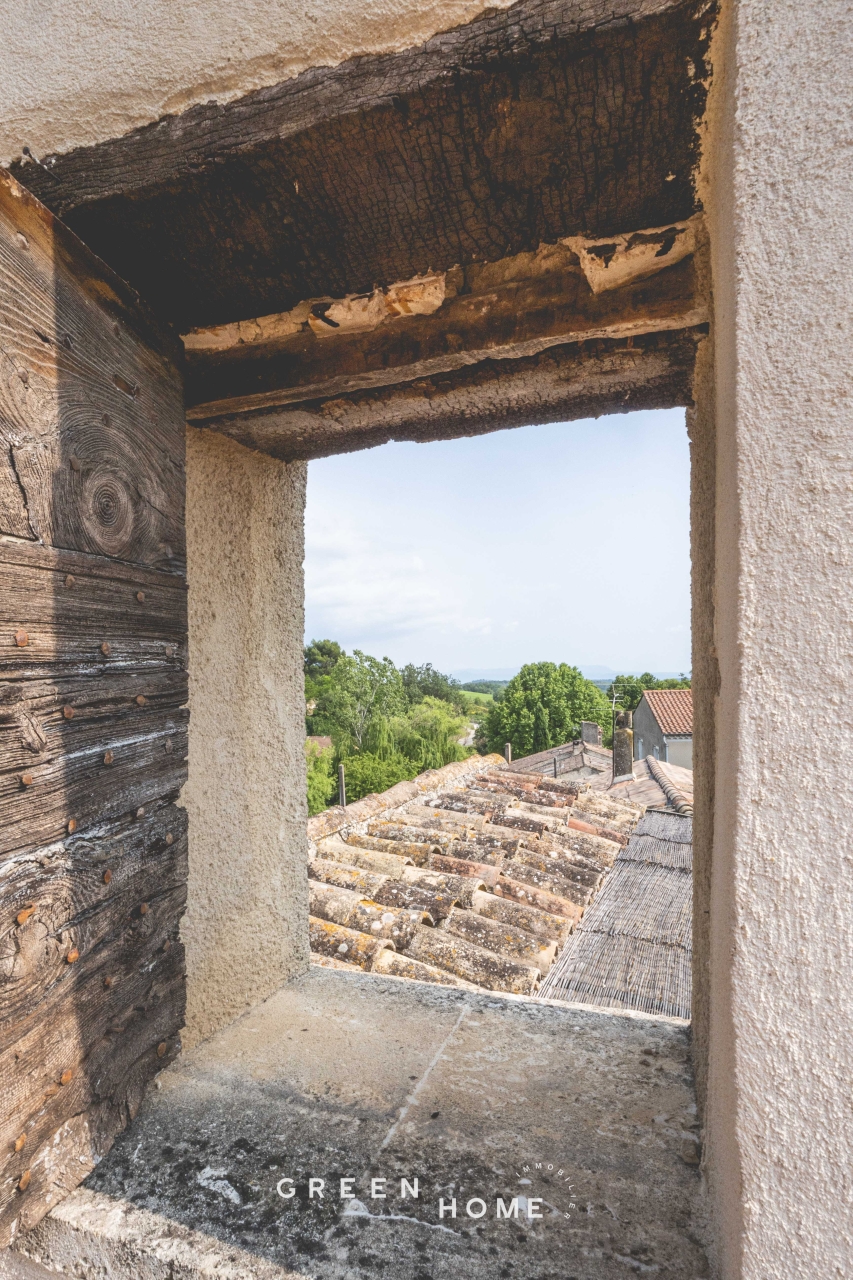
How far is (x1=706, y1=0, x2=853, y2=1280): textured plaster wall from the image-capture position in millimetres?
533

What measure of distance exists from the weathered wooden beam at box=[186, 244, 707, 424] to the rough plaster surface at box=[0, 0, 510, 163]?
321 millimetres

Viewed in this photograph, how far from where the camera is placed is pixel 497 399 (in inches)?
47.4

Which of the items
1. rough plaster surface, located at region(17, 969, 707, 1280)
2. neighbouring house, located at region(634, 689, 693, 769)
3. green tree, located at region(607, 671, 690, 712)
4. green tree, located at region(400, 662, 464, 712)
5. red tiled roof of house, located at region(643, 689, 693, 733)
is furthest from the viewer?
green tree, located at region(400, 662, 464, 712)

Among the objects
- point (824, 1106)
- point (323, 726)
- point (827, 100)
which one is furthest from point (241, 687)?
point (323, 726)

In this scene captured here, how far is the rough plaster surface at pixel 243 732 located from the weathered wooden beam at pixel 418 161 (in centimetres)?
46

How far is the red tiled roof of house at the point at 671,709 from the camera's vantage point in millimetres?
20031

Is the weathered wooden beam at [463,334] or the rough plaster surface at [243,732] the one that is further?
the rough plaster surface at [243,732]

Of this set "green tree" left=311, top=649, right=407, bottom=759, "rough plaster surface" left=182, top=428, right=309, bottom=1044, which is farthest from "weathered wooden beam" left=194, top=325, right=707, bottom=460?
"green tree" left=311, top=649, right=407, bottom=759

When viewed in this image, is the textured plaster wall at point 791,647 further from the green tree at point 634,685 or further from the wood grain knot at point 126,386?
the green tree at point 634,685

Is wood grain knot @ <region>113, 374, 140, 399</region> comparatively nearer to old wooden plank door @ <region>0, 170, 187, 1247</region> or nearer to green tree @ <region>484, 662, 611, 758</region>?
old wooden plank door @ <region>0, 170, 187, 1247</region>

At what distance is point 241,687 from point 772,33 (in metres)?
1.31

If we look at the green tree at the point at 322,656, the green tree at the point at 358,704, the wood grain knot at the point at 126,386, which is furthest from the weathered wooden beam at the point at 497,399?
the green tree at the point at 322,656

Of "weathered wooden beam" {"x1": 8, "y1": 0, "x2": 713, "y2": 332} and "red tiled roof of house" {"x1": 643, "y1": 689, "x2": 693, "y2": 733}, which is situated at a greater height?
"weathered wooden beam" {"x1": 8, "y1": 0, "x2": 713, "y2": 332}

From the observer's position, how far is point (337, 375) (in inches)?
42.3
